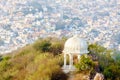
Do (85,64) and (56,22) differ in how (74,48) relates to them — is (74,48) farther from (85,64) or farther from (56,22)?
(56,22)

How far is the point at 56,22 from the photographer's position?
139875 millimetres

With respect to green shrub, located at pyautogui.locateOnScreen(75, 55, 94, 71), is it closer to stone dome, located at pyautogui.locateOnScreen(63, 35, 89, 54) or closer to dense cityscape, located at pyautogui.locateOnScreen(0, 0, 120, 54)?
stone dome, located at pyautogui.locateOnScreen(63, 35, 89, 54)

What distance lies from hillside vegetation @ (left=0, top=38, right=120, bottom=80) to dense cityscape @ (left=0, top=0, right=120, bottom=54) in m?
68.1

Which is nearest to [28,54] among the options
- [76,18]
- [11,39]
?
[11,39]

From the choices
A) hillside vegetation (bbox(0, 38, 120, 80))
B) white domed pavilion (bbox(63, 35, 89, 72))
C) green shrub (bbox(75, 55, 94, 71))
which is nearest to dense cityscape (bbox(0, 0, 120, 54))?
hillside vegetation (bbox(0, 38, 120, 80))

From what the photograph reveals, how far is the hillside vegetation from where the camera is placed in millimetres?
29625

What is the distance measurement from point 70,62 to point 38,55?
4218 millimetres

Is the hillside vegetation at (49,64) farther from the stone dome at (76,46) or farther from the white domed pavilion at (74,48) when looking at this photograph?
the stone dome at (76,46)

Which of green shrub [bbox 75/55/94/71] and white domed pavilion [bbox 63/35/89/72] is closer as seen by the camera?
green shrub [bbox 75/55/94/71]

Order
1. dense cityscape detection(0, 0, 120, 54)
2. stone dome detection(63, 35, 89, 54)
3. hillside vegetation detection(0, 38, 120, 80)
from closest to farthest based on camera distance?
hillside vegetation detection(0, 38, 120, 80), stone dome detection(63, 35, 89, 54), dense cityscape detection(0, 0, 120, 54)

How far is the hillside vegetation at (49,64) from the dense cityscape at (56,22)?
68075mm

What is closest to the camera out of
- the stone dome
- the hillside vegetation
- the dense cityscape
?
the hillside vegetation

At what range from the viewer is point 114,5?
18362cm

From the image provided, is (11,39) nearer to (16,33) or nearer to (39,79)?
(16,33)
